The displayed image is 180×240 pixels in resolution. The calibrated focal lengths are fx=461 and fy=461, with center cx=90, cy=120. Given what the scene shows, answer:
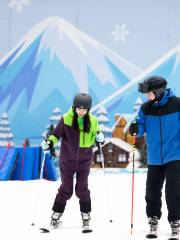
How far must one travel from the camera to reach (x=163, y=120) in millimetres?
3277

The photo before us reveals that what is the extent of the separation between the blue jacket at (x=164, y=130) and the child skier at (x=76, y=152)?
449 millimetres

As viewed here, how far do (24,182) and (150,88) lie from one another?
4.18m

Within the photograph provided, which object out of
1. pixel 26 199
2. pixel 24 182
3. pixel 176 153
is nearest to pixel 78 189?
pixel 176 153

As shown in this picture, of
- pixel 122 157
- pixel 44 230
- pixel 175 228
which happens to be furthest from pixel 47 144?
pixel 122 157

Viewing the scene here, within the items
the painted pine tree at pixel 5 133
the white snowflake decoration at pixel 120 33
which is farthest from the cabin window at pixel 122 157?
the white snowflake decoration at pixel 120 33

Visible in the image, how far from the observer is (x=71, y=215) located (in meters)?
4.12

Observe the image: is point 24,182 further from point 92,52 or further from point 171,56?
point 171,56

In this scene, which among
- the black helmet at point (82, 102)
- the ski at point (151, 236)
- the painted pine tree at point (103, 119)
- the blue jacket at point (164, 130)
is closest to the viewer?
the ski at point (151, 236)

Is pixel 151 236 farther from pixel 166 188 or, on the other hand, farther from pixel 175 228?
pixel 166 188

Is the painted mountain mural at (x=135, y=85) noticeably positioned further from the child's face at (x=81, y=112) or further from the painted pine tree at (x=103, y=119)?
the child's face at (x=81, y=112)

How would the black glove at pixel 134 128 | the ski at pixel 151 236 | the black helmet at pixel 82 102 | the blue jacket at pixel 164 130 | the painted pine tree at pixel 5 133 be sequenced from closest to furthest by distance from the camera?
the ski at pixel 151 236, the blue jacket at pixel 164 130, the black glove at pixel 134 128, the black helmet at pixel 82 102, the painted pine tree at pixel 5 133

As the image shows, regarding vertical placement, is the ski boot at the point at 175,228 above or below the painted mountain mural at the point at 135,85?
below

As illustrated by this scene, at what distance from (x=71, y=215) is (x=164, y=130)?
1342 millimetres

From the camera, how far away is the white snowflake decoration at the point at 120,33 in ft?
32.4
